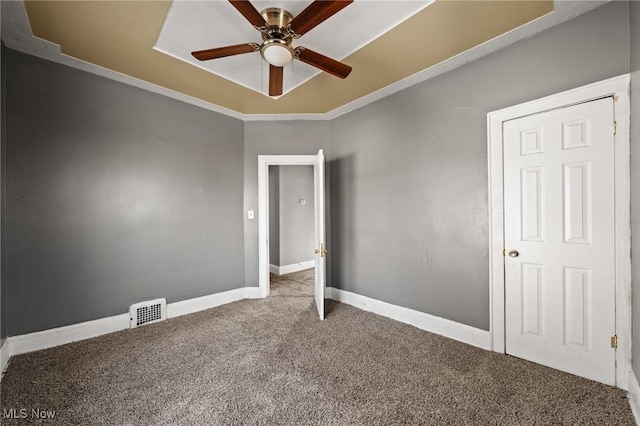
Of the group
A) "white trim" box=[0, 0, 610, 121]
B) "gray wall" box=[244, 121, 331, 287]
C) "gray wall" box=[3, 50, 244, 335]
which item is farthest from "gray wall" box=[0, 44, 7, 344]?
"gray wall" box=[244, 121, 331, 287]

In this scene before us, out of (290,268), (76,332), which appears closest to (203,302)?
(76,332)

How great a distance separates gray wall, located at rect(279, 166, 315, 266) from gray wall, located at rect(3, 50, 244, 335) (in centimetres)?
208

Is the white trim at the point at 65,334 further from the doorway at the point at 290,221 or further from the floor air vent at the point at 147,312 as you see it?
the doorway at the point at 290,221

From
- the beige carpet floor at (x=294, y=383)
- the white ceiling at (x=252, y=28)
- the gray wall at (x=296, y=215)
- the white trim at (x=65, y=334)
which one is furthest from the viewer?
the gray wall at (x=296, y=215)

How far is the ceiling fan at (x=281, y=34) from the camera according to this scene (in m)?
1.63

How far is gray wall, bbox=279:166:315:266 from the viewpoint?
5867 millimetres

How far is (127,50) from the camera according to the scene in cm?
243

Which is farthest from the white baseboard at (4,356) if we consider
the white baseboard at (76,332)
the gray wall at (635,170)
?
the gray wall at (635,170)

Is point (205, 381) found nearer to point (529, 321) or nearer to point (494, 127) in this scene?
point (529, 321)

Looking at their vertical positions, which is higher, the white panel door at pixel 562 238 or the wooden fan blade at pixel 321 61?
the wooden fan blade at pixel 321 61

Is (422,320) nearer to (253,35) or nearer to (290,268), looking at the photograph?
(253,35)

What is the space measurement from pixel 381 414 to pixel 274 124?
367 centimetres

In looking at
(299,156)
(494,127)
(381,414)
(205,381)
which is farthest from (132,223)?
(494,127)

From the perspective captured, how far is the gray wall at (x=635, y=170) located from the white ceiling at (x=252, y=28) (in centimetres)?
132
